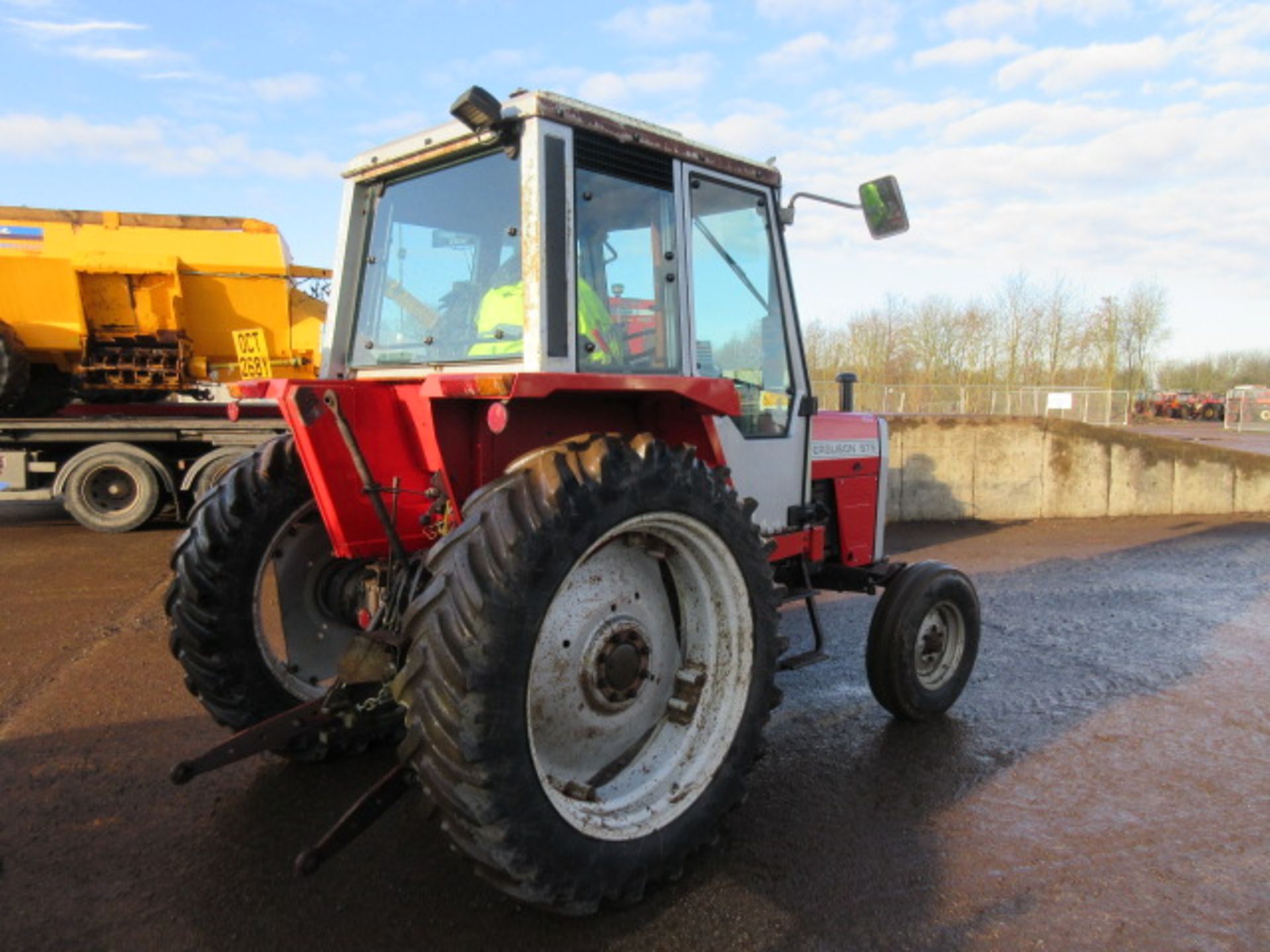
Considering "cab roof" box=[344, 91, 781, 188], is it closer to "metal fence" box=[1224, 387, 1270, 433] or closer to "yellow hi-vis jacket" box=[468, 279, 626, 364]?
"yellow hi-vis jacket" box=[468, 279, 626, 364]

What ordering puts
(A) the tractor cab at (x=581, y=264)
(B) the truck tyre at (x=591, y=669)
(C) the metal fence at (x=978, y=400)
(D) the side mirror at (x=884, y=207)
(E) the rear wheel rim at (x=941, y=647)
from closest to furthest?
(B) the truck tyre at (x=591, y=669) → (A) the tractor cab at (x=581, y=264) → (D) the side mirror at (x=884, y=207) → (E) the rear wheel rim at (x=941, y=647) → (C) the metal fence at (x=978, y=400)

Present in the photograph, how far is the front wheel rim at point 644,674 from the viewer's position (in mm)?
2660

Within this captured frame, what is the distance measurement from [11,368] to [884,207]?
9.55 m

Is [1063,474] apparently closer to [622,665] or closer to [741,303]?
[741,303]

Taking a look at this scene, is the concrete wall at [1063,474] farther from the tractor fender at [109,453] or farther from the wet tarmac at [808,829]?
the tractor fender at [109,453]

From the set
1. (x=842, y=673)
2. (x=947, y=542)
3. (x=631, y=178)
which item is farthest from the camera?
(x=947, y=542)

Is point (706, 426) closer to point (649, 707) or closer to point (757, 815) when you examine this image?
point (649, 707)

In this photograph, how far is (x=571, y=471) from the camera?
2.36 metres

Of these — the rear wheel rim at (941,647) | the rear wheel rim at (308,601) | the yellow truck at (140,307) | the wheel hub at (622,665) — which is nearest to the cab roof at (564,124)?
the rear wheel rim at (308,601)

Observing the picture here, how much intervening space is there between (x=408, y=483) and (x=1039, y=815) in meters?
2.74

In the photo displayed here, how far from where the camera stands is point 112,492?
9633 millimetres

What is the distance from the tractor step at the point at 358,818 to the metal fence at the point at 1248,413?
117 feet

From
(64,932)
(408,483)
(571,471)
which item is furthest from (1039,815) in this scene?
(64,932)

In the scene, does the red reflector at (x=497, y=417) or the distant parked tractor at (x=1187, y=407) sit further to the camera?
the distant parked tractor at (x=1187, y=407)
